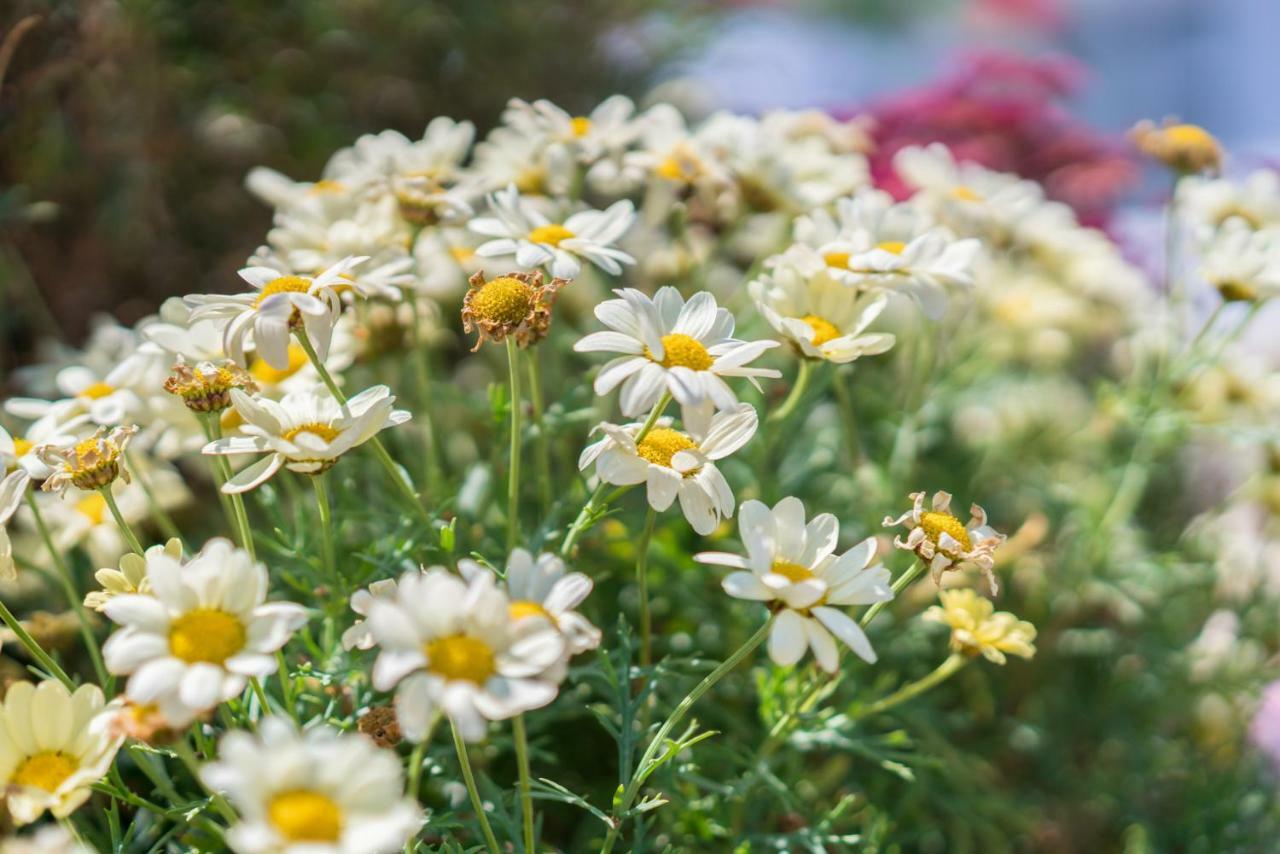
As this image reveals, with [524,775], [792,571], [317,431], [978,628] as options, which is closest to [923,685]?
[978,628]

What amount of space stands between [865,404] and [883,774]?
16.8 inches

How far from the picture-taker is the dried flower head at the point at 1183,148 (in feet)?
3.45

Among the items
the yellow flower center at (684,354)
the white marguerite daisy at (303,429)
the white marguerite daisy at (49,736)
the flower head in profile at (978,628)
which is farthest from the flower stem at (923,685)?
the white marguerite daisy at (49,736)

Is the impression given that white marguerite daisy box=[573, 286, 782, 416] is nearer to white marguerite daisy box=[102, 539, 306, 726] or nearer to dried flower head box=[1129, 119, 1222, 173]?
white marguerite daisy box=[102, 539, 306, 726]

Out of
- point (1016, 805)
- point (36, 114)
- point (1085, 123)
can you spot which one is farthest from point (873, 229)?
point (1085, 123)

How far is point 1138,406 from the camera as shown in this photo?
1120 mm

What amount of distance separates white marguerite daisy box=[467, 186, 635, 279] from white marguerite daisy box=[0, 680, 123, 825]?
350 millimetres

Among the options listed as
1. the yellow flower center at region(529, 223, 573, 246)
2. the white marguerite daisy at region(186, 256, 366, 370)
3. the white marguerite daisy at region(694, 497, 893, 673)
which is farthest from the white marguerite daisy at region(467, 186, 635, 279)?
the white marguerite daisy at region(694, 497, 893, 673)

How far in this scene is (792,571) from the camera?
60cm

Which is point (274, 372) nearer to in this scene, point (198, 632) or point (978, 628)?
point (198, 632)

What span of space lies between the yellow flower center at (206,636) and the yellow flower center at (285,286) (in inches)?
8.6

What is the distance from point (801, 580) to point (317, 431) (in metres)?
0.29

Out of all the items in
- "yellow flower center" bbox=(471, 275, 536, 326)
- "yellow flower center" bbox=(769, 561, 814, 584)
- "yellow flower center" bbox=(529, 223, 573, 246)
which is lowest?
"yellow flower center" bbox=(769, 561, 814, 584)

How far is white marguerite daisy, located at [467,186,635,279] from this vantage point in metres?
0.72
